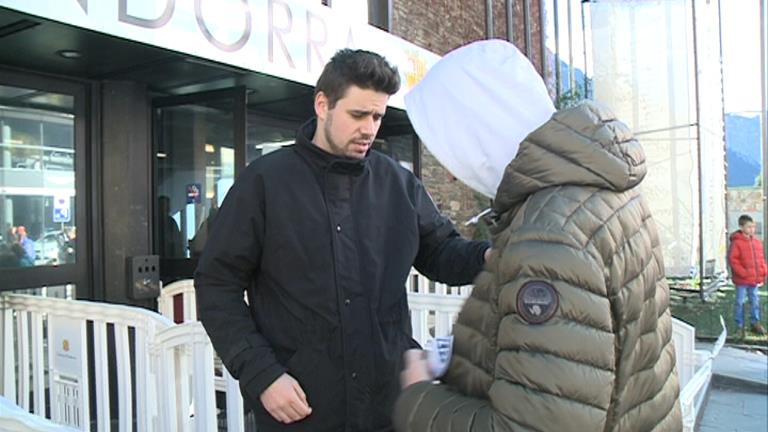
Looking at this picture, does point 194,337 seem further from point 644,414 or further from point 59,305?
point 644,414

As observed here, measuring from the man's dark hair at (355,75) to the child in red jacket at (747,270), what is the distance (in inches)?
351

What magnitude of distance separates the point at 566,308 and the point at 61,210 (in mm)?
4247

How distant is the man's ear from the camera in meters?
1.77

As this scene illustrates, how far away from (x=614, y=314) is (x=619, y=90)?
11554 millimetres

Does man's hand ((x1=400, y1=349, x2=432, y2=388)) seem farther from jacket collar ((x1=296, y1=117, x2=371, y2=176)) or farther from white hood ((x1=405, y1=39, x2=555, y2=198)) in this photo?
jacket collar ((x1=296, y1=117, x2=371, y2=176))

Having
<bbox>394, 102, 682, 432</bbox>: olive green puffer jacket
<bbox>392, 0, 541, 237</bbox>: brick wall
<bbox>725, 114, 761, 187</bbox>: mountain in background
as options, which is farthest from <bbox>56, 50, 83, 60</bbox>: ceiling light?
<bbox>725, 114, 761, 187</bbox>: mountain in background

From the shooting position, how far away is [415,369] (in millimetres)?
1479

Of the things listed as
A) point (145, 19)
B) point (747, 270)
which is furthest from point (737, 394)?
point (145, 19)

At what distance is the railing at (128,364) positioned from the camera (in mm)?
2984

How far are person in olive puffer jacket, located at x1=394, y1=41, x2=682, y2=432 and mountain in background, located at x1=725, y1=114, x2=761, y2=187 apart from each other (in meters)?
14.6

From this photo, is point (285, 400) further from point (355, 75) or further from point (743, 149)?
point (743, 149)

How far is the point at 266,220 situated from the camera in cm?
171

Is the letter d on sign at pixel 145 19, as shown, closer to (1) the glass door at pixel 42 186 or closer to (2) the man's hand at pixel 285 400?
(1) the glass door at pixel 42 186

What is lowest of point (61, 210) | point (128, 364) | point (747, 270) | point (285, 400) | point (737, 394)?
point (737, 394)
